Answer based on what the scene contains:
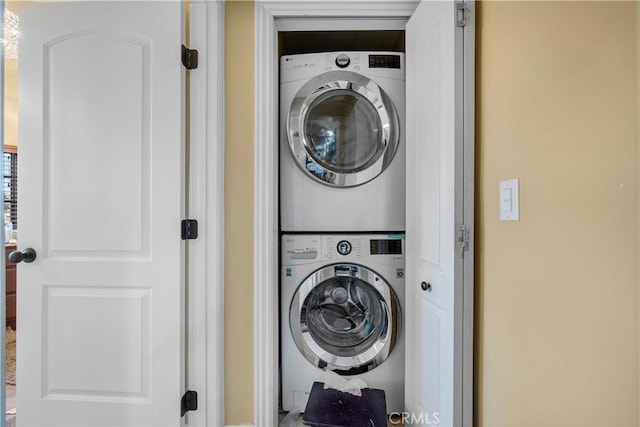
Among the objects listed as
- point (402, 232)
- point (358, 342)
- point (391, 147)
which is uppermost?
point (391, 147)

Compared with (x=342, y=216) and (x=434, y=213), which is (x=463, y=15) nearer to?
(x=434, y=213)

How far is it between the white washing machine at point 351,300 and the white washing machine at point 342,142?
0.34 feet

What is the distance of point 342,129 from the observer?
161 centimetres

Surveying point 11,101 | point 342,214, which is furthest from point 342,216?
point 11,101

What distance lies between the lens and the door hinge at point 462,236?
1027mm

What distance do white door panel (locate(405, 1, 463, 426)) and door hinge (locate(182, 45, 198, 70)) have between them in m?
0.95

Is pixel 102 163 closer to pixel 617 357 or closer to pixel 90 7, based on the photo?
pixel 90 7

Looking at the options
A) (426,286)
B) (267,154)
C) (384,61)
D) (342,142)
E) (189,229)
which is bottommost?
(426,286)

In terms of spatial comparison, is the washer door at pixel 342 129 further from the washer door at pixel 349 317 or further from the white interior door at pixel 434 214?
the washer door at pixel 349 317

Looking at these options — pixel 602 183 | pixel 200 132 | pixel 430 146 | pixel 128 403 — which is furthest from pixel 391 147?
pixel 128 403

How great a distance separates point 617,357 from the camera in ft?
1.92

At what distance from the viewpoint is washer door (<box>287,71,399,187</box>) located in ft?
5.09

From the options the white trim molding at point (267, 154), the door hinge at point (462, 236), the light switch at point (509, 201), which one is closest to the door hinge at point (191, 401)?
the white trim molding at point (267, 154)

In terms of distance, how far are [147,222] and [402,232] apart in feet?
3.92
